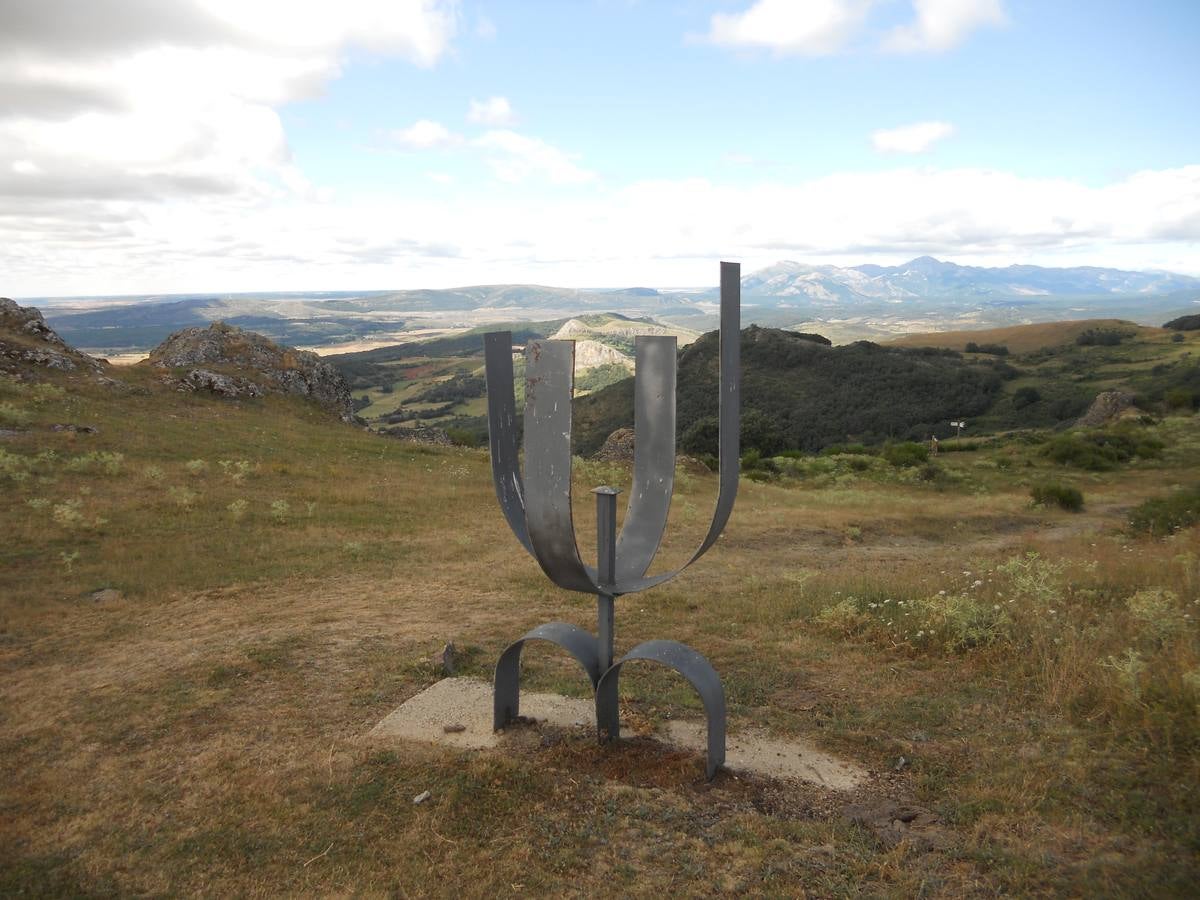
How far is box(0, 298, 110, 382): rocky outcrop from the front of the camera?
24344mm

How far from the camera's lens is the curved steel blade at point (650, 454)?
5391 mm

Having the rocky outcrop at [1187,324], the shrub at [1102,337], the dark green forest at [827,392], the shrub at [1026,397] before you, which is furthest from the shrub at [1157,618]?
the rocky outcrop at [1187,324]

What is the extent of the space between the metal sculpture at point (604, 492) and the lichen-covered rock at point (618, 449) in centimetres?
2220

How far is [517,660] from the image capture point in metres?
6.29

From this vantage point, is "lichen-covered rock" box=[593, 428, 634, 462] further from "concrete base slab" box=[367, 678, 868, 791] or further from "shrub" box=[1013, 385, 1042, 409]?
"shrub" box=[1013, 385, 1042, 409]

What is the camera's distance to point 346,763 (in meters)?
5.57

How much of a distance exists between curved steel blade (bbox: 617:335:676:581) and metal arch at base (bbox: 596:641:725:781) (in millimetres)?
630

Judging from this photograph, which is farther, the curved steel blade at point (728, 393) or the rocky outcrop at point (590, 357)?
the rocky outcrop at point (590, 357)

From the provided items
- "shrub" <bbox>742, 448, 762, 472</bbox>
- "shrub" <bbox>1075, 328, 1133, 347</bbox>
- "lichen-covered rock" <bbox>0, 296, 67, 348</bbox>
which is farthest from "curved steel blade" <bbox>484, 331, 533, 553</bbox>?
"shrub" <bbox>1075, 328, 1133, 347</bbox>

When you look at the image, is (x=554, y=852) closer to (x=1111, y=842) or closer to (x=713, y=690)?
(x=713, y=690)

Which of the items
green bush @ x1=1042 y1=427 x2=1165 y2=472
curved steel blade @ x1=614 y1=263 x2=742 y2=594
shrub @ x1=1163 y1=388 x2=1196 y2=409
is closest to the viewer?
curved steel blade @ x1=614 y1=263 x2=742 y2=594

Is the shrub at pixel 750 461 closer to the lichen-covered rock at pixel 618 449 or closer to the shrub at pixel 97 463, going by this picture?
the lichen-covered rock at pixel 618 449

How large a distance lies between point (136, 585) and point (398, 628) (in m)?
4.43

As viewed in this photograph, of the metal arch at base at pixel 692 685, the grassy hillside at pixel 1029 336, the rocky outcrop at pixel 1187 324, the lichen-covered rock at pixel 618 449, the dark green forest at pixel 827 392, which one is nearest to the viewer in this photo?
the metal arch at base at pixel 692 685
